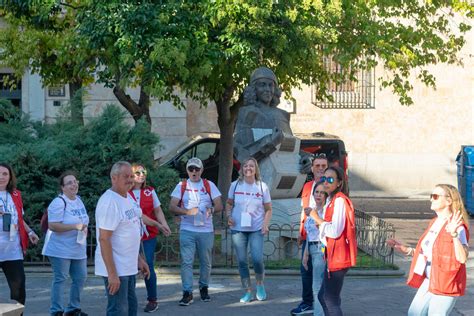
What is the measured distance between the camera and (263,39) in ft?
49.0

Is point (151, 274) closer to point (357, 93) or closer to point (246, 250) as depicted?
point (246, 250)

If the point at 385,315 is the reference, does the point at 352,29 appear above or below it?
above

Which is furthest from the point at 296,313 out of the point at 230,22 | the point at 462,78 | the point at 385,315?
the point at 462,78

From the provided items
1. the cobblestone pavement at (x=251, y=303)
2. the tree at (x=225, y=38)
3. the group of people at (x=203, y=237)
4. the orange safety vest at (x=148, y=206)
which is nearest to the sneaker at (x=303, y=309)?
the group of people at (x=203, y=237)

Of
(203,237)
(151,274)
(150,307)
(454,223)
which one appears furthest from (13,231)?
(454,223)

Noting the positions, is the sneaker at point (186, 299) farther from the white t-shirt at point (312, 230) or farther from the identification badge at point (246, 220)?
the white t-shirt at point (312, 230)

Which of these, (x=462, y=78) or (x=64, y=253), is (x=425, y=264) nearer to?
(x=64, y=253)

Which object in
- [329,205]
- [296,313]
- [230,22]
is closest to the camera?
[329,205]

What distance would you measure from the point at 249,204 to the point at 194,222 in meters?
0.63

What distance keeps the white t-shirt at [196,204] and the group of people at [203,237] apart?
1cm

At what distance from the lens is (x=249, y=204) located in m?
9.98

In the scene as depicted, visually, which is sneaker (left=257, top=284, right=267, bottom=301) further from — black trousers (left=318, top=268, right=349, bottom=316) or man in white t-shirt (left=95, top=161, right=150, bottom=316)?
man in white t-shirt (left=95, top=161, right=150, bottom=316)

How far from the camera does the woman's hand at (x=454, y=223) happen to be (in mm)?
6855

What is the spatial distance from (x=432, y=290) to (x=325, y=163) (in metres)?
2.81
